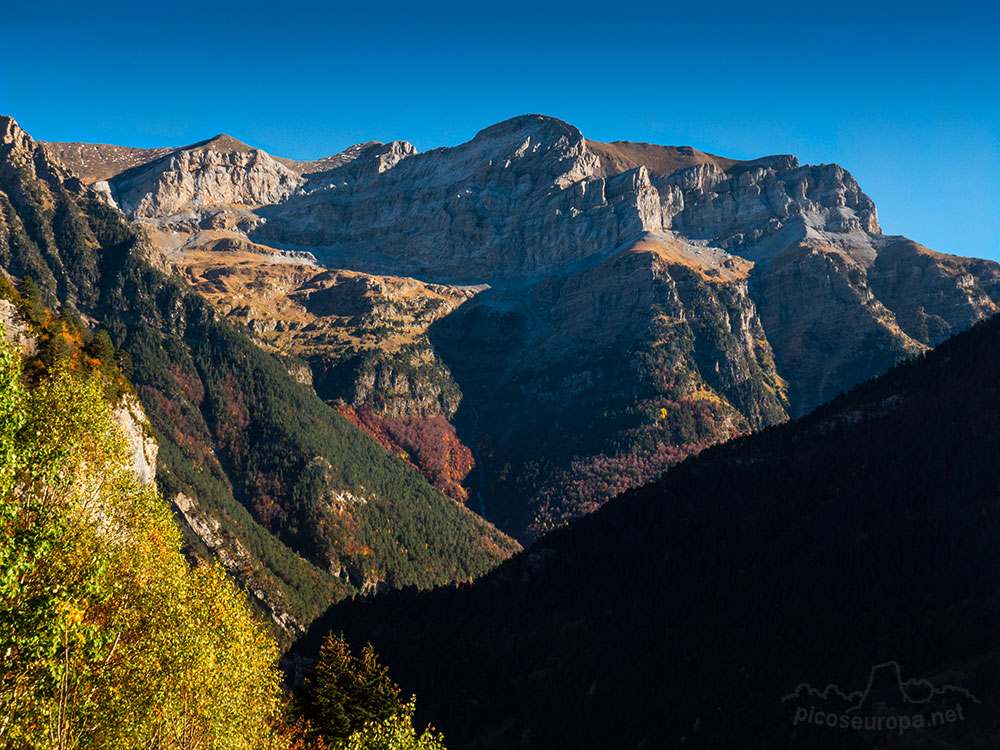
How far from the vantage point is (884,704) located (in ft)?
217

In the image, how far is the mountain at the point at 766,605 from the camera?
7100 centimetres

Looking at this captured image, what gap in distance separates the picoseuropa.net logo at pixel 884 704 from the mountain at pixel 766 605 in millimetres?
188

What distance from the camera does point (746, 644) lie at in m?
87.7

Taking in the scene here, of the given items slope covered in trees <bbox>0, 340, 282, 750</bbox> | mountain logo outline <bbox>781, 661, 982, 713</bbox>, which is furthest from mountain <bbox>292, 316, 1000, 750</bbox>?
slope covered in trees <bbox>0, 340, 282, 750</bbox>

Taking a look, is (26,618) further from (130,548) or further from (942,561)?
(942,561)

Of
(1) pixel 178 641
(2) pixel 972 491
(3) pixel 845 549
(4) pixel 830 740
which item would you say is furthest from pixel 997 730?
(1) pixel 178 641

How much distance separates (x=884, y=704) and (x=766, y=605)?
94.7 ft

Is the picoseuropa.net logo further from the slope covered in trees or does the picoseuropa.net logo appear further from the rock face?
the rock face

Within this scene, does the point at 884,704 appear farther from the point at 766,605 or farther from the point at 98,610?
the point at 98,610

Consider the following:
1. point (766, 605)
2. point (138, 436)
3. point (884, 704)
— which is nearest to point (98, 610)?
point (138, 436)

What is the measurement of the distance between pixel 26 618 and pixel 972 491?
109 m

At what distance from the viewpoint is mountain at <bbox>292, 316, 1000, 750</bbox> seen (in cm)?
7100

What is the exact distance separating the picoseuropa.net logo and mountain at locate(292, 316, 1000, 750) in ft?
0.62

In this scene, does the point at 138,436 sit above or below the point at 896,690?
below
